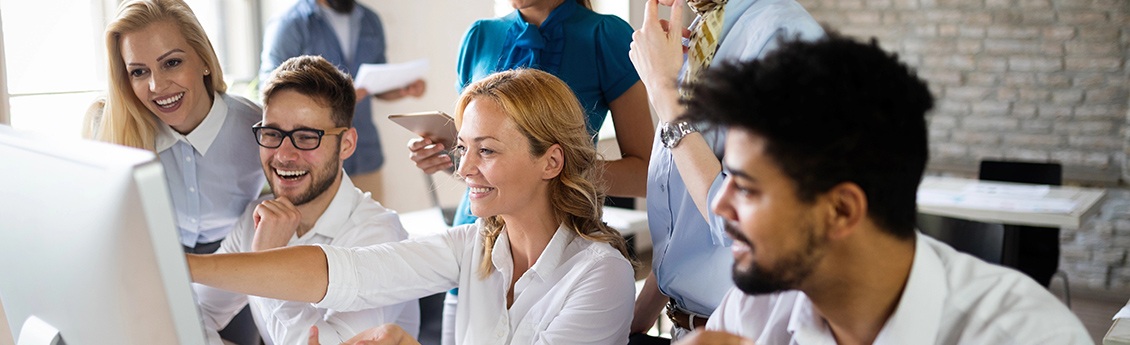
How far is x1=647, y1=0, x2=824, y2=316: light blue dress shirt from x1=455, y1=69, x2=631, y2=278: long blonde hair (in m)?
0.10

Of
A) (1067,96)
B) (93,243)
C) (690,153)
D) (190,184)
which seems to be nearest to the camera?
(93,243)

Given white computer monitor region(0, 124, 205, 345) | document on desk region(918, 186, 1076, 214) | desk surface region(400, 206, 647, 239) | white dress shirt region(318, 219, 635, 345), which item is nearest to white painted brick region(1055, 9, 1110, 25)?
document on desk region(918, 186, 1076, 214)

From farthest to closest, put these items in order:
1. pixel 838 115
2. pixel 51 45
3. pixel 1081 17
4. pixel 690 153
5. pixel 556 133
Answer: pixel 1081 17
pixel 51 45
pixel 556 133
pixel 690 153
pixel 838 115

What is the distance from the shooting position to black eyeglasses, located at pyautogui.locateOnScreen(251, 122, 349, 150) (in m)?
1.94

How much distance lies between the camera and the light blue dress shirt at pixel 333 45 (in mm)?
3459

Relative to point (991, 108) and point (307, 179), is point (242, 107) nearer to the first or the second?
point (307, 179)

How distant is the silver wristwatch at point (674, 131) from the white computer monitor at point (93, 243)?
0.81 m

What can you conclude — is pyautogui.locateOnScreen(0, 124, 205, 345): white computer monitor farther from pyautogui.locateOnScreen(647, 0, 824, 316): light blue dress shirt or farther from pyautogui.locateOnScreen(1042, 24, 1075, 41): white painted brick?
pyautogui.locateOnScreen(1042, 24, 1075, 41): white painted brick

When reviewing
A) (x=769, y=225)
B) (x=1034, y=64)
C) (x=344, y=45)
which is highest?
(x=769, y=225)

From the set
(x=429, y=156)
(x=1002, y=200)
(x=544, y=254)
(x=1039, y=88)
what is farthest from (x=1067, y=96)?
(x=544, y=254)

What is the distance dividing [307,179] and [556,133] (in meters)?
0.53

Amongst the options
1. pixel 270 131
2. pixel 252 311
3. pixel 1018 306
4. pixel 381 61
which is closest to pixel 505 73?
pixel 270 131

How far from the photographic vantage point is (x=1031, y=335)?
1005mm

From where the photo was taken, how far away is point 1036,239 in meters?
4.13
